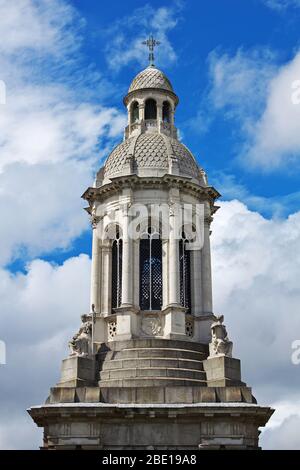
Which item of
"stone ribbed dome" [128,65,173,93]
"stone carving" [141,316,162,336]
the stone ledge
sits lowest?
the stone ledge

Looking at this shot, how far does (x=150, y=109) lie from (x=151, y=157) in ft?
14.7

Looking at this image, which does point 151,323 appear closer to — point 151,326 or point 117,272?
point 151,326

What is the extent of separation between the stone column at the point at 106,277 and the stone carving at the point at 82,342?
2125mm

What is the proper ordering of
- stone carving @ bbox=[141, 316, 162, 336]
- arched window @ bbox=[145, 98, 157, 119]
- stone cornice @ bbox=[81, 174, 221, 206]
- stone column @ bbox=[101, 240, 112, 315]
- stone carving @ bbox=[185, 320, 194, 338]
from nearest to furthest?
1. stone carving @ bbox=[141, 316, 162, 336]
2. stone carving @ bbox=[185, 320, 194, 338]
3. stone column @ bbox=[101, 240, 112, 315]
4. stone cornice @ bbox=[81, 174, 221, 206]
5. arched window @ bbox=[145, 98, 157, 119]

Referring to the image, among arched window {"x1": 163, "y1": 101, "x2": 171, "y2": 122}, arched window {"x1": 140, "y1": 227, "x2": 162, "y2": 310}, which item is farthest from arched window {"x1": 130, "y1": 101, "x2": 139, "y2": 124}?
arched window {"x1": 140, "y1": 227, "x2": 162, "y2": 310}

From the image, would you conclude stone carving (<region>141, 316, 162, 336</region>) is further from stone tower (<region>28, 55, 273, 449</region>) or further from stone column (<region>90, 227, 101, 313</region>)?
stone column (<region>90, 227, 101, 313</region>)

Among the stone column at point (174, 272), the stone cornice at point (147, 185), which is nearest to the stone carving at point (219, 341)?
the stone column at point (174, 272)

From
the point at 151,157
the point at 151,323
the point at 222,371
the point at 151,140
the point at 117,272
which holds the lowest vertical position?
the point at 222,371

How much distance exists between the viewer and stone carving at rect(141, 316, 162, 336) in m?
39.8

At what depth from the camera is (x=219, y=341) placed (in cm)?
3766

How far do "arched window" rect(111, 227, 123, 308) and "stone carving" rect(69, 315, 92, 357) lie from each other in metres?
2.65

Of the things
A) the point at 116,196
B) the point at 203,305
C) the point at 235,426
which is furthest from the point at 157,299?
the point at 235,426

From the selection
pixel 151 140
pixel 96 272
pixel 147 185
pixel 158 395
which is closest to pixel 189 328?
pixel 96 272
